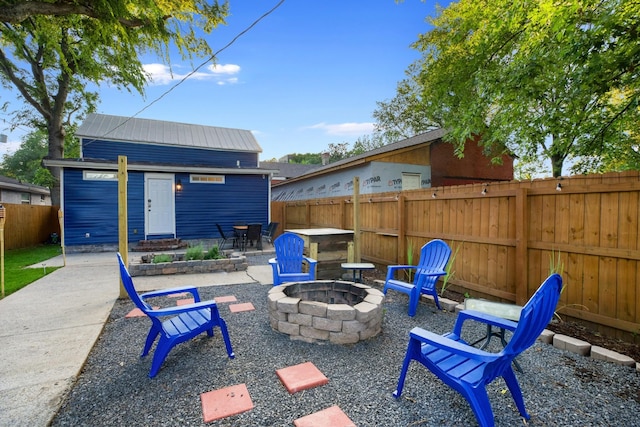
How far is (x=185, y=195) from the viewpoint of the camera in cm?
965

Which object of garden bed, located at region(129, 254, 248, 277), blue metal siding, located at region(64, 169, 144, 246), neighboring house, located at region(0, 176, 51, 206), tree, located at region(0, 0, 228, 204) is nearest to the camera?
tree, located at region(0, 0, 228, 204)

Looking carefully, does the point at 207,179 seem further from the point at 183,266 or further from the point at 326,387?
the point at 326,387

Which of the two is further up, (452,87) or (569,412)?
(452,87)

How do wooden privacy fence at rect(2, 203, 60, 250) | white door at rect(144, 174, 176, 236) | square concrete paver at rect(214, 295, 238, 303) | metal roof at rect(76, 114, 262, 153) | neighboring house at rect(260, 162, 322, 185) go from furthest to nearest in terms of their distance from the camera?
neighboring house at rect(260, 162, 322, 185)
metal roof at rect(76, 114, 262, 153)
white door at rect(144, 174, 176, 236)
wooden privacy fence at rect(2, 203, 60, 250)
square concrete paver at rect(214, 295, 238, 303)

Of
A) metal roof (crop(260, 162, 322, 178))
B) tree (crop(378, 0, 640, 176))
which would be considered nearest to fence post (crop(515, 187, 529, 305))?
tree (crop(378, 0, 640, 176))

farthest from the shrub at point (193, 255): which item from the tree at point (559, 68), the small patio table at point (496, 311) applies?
the tree at point (559, 68)

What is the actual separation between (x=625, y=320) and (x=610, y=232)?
2.55 feet

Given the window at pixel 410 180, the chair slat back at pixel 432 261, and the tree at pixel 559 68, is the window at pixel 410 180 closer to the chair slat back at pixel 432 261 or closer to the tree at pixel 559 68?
the tree at pixel 559 68

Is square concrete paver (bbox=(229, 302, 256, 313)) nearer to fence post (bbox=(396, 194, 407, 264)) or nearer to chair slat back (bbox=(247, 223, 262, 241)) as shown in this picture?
fence post (bbox=(396, 194, 407, 264))

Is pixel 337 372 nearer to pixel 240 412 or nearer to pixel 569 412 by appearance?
pixel 240 412

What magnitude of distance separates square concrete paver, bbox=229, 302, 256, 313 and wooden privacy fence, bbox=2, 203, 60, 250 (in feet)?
31.9

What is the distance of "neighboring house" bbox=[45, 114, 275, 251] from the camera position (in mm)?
8562

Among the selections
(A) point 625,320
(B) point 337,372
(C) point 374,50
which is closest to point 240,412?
(B) point 337,372

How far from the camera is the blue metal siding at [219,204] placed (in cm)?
966
